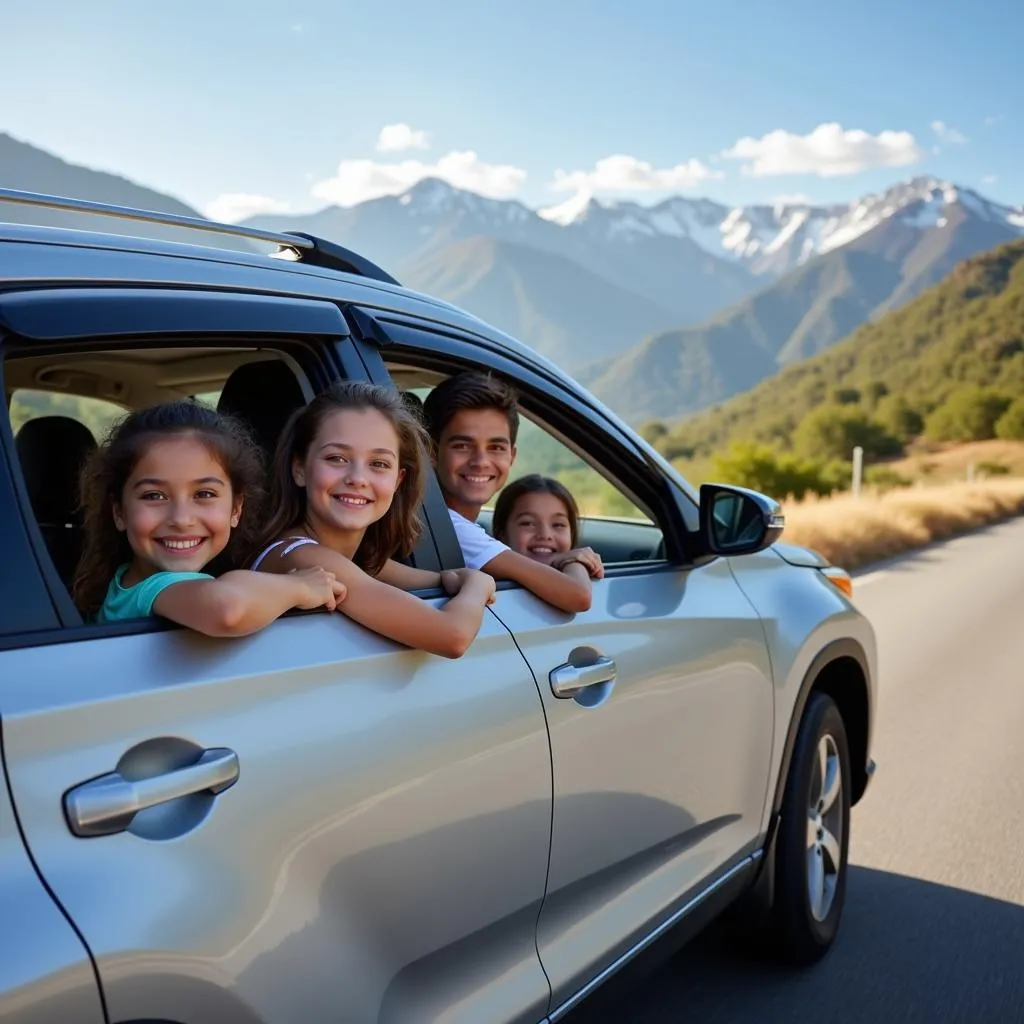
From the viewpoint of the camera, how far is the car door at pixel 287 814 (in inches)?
50.4

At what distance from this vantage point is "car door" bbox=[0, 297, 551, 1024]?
4.20ft

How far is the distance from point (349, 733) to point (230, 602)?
26 cm

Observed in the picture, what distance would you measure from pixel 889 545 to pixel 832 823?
15.4m

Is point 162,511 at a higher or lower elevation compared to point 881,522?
higher

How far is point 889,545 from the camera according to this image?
18.1 meters

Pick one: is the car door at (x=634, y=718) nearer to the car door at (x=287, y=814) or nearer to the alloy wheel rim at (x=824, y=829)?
the car door at (x=287, y=814)

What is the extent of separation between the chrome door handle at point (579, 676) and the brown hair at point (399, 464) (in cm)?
38

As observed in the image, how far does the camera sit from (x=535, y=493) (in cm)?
302

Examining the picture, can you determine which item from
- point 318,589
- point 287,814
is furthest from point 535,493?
point 287,814

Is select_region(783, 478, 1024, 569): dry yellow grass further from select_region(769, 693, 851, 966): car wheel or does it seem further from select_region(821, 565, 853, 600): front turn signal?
select_region(769, 693, 851, 966): car wheel

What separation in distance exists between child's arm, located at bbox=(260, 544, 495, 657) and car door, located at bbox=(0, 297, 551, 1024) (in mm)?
29

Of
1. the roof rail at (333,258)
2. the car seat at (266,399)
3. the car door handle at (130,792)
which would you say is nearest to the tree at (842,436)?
the roof rail at (333,258)

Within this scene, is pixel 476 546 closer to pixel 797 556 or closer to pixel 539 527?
pixel 539 527

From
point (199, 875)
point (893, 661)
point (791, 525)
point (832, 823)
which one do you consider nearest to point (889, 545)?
point (791, 525)
